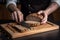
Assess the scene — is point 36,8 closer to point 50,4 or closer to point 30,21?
point 50,4

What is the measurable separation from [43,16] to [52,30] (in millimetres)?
115

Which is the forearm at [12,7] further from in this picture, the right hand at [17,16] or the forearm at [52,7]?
the forearm at [52,7]

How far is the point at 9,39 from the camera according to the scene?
2.55ft

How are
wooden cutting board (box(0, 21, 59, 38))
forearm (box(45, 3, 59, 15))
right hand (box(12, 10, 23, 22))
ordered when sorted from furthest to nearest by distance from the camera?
forearm (box(45, 3, 59, 15)) → right hand (box(12, 10, 23, 22)) → wooden cutting board (box(0, 21, 59, 38))

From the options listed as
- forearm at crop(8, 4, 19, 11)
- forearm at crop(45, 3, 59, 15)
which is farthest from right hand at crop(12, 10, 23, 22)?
forearm at crop(45, 3, 59, 15)

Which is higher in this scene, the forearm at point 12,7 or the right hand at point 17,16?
the forearm at point 12,7

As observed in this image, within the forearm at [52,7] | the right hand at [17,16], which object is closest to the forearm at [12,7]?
the right hand at [17,16]

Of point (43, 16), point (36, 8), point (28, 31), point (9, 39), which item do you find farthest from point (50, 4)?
point (9, 39)

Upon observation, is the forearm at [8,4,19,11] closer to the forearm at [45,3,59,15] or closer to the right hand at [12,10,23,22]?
the right hand at [12,10,23,22]

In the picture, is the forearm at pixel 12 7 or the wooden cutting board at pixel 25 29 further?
the forearm at pixel 12 7

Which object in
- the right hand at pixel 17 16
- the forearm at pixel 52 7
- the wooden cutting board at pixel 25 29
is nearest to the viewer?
the wooden cutting board at pixel 25 29

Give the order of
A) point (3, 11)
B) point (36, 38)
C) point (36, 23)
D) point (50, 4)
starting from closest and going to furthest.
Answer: point (36, 38)
point (36, 23)
point (50, 4)
point (3, 11)

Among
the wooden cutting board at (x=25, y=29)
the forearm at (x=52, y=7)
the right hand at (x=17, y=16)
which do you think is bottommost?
the wooden cutting board at (x=25, y=29)

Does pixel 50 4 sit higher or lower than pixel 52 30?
higher
